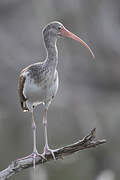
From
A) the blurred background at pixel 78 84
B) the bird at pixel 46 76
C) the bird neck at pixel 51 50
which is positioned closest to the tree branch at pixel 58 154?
the bird at pixel 46 76

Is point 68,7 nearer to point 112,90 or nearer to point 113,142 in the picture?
point 112,90

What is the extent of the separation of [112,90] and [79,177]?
4.71 meters

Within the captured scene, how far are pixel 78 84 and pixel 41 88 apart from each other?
1322 cm

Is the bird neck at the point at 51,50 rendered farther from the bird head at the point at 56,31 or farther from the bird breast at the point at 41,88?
the bird breast at the point at 41,88

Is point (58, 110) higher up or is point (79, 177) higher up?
point (58, 110)

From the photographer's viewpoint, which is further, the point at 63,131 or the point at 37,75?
the point at 63,131

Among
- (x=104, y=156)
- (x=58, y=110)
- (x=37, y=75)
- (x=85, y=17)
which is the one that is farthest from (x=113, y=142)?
(x=37, y=75)

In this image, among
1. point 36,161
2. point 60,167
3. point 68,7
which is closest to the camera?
point 36,161

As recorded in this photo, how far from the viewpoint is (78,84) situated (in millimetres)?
21766

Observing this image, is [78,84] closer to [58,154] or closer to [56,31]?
[56,31]

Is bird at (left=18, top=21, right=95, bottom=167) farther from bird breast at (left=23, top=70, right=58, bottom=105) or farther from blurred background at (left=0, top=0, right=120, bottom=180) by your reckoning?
blurred background at (left=0, top=0, right=120, bottom=180)

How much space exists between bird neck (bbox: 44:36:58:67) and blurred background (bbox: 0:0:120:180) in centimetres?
1009

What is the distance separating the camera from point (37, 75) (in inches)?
339

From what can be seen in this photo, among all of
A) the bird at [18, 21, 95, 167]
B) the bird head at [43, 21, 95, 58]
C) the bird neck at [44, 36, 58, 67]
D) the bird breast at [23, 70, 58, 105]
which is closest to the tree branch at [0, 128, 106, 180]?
the bird at [18, 21, 95, 167]
